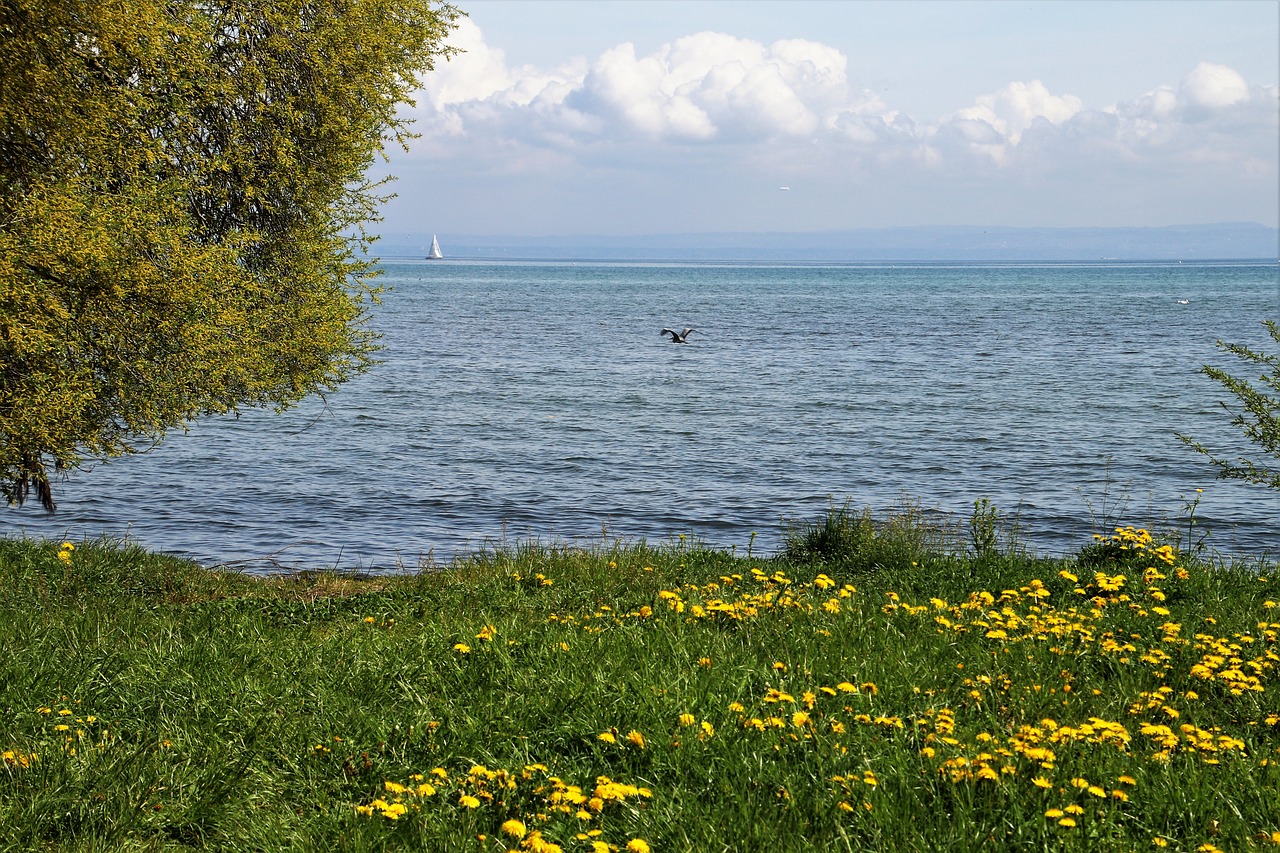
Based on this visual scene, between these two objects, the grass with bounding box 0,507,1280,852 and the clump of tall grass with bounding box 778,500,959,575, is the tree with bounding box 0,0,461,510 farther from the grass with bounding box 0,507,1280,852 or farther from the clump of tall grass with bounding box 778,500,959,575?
the clump of tall grass with bounding box 778,500,959,575

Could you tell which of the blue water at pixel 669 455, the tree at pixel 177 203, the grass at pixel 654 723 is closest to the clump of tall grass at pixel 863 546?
the blue water at pixel 669 455

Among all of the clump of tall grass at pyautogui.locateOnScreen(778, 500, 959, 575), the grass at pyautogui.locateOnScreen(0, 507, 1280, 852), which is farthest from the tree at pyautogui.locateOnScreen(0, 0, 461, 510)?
the clump of tall grass at pyautogui.locateOnScreen(778, 500, 959, 575)

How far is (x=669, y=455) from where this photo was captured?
25.9 meters

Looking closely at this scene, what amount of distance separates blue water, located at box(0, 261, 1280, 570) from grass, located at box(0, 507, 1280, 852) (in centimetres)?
503

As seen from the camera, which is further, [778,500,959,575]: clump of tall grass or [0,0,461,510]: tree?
[778,500,959,575]: clump of tall grass

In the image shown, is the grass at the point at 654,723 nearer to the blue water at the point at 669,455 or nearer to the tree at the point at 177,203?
the tree at the point at 177,203

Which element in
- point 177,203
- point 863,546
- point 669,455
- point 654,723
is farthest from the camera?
point 669,455

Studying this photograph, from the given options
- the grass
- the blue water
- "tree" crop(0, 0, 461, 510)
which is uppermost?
"tree" crop(0, 0, 461, 510)

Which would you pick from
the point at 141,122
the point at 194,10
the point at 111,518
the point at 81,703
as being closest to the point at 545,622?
the point at 81,703

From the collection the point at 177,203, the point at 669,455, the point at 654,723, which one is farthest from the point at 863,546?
the point at 669,455

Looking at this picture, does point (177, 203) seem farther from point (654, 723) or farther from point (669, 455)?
point (669, 455)

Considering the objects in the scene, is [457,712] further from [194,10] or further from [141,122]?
[194,10]

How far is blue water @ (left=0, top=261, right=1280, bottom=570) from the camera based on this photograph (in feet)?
61.6

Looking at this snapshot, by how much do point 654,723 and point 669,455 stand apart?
19279 mm
